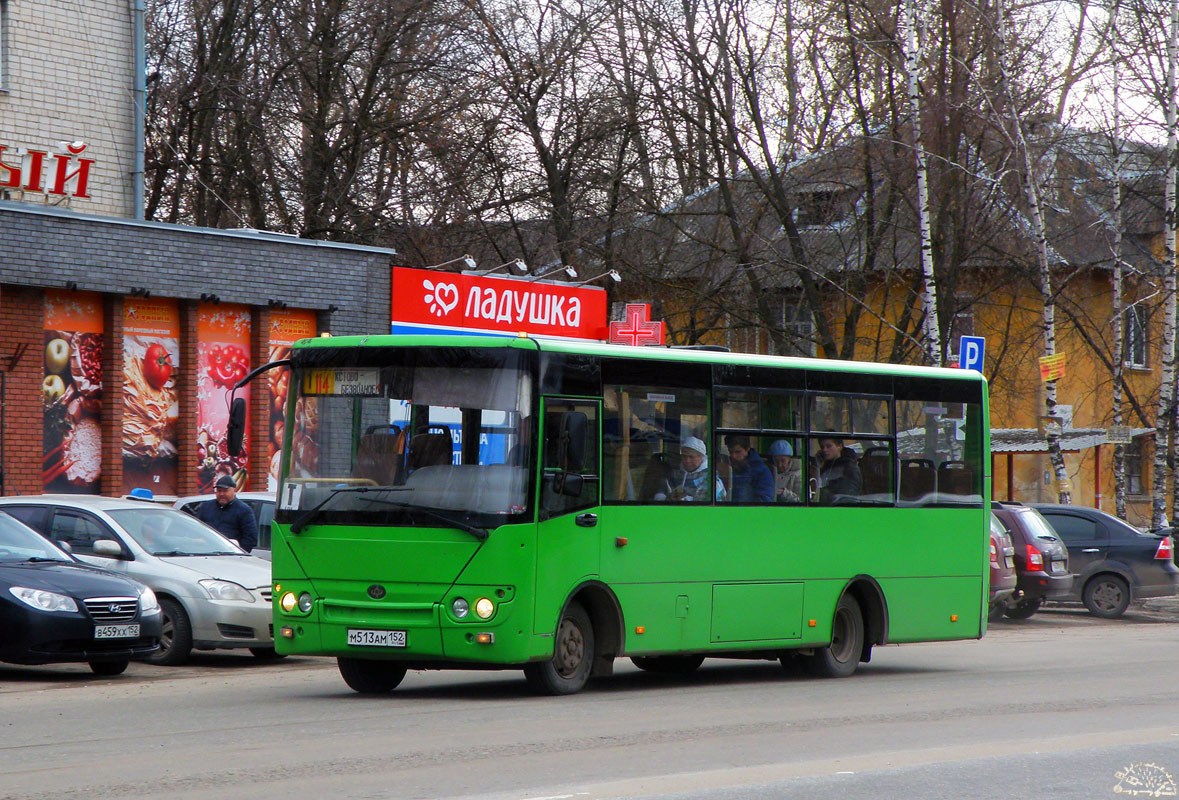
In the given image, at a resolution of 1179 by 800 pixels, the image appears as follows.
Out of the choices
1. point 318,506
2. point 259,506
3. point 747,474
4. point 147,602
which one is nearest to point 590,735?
point 318,506

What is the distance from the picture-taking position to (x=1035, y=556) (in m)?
22.6

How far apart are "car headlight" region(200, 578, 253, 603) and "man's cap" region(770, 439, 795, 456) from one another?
499 cm

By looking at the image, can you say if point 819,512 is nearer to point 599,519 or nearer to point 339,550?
point 599,519

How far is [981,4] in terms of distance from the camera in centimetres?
3145

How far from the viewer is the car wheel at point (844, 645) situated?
48.1ft

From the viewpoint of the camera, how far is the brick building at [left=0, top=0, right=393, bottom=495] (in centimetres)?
2102

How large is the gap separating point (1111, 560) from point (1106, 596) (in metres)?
0.60

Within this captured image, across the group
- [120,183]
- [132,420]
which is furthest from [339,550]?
[120,183]

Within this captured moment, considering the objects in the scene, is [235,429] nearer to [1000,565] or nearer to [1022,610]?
[1000,565]

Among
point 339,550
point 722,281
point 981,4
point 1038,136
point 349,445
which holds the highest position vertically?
point 981,4

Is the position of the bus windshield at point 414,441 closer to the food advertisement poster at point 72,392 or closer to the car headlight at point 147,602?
the car headlight at point 147,602

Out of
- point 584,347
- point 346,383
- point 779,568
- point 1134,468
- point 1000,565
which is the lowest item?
point 1000,565

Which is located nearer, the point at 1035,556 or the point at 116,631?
the point at 116,631

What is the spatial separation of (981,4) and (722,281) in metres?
7.97
